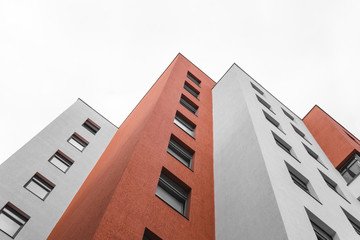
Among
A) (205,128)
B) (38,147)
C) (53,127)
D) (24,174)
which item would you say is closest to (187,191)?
(205,128)

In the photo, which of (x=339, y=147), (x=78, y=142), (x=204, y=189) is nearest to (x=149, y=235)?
(x=204, y=189)

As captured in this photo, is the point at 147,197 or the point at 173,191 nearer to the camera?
the point at 147,197

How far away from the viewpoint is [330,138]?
83.0ft

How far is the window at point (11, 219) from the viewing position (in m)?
14.9

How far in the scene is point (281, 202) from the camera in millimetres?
10695

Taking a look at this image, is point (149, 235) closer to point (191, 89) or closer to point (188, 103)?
point (188, 103)

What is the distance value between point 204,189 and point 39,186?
1013 centimetres

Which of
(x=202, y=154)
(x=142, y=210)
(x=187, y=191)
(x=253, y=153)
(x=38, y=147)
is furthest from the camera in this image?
(x=38, y=147)

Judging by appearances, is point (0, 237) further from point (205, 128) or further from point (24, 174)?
point (205, 128)

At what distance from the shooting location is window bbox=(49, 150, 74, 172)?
66.5 ft

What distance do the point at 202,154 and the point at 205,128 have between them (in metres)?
3.29

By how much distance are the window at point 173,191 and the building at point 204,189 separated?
0.13ft

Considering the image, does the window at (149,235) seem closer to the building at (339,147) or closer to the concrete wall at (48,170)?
the concrete wall at (48,170)

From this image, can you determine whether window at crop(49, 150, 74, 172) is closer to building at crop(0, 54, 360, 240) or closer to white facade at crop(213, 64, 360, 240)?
building at crop(0, 54, 360, 240)
